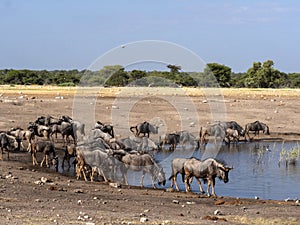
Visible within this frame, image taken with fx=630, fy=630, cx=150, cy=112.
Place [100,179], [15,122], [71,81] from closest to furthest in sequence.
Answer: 1. [100,179]
2. [15,122]
3. [71,81]

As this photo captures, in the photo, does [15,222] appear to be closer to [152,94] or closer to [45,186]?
[45,186]

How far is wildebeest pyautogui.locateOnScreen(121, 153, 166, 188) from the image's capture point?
19.9 metres

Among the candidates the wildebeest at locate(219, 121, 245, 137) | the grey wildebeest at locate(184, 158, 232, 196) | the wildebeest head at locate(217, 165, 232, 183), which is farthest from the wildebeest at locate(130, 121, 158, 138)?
the wildebeest head at locate(217, 165, 232, 183)

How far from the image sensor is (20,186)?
16.7 metres

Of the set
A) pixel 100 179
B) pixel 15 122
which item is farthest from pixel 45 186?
pixel 15 122

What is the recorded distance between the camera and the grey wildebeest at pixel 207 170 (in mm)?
18281

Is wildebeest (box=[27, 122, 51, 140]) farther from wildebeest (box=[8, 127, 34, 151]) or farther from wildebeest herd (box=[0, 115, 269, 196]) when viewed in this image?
wildebeest (box=[8, 127, 34, 151])

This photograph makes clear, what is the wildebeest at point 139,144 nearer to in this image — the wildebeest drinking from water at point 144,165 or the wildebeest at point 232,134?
the wildebeest drinking from water at point 144,165

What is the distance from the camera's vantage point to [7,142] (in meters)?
22.9

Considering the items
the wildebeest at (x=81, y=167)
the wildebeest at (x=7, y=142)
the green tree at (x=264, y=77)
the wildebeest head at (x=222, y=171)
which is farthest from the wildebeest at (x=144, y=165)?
the green tree at (x=264, y=77)

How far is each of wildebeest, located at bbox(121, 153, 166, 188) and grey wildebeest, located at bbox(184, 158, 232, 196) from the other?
1.08m

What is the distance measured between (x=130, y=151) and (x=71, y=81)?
231ft

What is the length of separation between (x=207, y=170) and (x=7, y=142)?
8189mm

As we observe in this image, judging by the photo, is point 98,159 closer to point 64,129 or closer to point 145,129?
point 64,129
